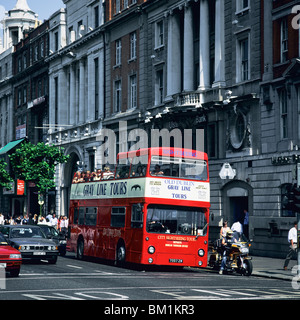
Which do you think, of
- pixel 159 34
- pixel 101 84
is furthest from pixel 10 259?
pixel 101 84

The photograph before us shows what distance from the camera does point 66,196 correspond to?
63.2 m

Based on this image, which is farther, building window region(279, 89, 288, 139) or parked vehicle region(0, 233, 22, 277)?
building window region(279, 89, 288, 139)

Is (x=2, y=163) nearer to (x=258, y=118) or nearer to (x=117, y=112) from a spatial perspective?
(x=117, y=112)

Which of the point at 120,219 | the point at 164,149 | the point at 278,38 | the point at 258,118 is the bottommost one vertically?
the point at 120,219

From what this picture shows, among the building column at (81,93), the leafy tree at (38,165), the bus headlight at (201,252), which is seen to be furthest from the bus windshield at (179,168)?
the building column at (81,93)

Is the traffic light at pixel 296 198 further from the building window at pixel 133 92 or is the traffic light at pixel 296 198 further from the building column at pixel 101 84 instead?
the building column at pixel 101 84

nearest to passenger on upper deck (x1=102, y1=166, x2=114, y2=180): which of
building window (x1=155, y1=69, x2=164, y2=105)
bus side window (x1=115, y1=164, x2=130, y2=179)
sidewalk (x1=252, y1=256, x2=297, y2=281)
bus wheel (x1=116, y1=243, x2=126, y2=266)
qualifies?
bus side window (x1=115, y1=164, x2=130, y2=179)

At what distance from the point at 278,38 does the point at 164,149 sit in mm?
10738

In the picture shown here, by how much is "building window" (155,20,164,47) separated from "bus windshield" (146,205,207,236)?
73.5 ft

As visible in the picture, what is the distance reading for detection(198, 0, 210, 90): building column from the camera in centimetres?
4144

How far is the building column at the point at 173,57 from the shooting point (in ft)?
147

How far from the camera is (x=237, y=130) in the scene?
38.7 meters

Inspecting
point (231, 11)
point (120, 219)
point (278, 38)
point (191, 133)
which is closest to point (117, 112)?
point (191, 133)

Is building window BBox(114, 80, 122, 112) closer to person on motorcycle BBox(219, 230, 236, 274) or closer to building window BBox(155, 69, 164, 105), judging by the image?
building window BBox(155, 69, 164, 105)
